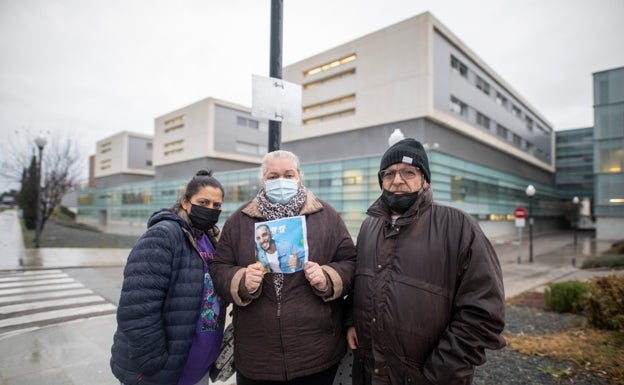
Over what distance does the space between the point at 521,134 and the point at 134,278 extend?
55.2 meters

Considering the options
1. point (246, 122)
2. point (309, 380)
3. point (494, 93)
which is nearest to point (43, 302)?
point (309, 380)

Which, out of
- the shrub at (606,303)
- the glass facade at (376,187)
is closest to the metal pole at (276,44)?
the shrub at (606,303)

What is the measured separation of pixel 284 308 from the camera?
221 centimetres

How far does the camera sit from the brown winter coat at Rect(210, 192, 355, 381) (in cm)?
218

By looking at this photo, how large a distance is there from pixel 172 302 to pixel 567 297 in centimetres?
836

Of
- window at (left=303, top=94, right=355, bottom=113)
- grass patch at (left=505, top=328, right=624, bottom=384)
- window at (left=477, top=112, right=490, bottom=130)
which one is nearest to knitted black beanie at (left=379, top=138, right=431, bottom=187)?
grass patch at (left=505, top=328, right=624, bottom=384)

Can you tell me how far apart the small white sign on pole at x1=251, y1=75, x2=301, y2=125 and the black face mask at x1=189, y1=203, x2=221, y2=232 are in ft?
4.57

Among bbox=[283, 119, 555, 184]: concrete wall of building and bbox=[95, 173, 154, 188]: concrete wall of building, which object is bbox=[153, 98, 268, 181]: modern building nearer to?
bbox=[283, 119, 555, 184]: concrete wall of building

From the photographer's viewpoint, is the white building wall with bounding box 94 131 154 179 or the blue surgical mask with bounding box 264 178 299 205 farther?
the white building wall with bounding box 94 131 154 179

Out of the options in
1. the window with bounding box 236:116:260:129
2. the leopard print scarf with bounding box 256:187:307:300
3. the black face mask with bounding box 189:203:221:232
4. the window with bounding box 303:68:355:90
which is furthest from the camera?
the window with bounding box 236:116:260:129

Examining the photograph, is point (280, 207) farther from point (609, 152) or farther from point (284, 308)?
point (609, 152)

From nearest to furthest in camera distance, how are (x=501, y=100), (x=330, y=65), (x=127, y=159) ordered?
(x=330, y=65) → (x=501, y=100) → (x=127, y=159)

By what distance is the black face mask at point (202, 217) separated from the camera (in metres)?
2.56

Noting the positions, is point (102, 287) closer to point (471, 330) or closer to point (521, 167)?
point (471, 330)
